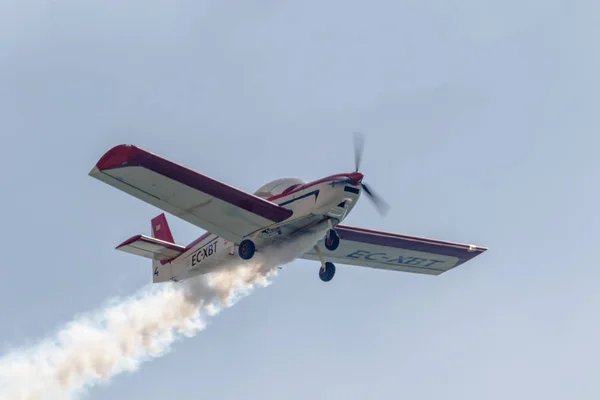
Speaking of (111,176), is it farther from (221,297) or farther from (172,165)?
(221,297)

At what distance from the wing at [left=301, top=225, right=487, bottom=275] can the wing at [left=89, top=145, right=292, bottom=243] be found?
3.90 meters

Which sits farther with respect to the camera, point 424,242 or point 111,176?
point 424,242

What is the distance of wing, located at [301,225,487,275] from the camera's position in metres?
32.6

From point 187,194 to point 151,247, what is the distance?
17.1 feet

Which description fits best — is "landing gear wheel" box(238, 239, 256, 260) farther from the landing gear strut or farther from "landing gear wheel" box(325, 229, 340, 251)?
the landing gear strut

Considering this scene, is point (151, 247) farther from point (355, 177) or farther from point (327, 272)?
point (355, 177)

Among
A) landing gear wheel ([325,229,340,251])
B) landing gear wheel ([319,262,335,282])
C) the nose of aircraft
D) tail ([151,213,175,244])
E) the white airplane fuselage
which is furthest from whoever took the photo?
tail ([151,213,175,244])

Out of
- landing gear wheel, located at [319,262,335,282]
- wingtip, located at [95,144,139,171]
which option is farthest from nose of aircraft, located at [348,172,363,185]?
wingtip, located at [95,144,139,171]

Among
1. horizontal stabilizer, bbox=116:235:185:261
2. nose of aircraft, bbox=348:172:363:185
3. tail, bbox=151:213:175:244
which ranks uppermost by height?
tail, bbox=151:213:175:244

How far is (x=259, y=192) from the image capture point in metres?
29.9

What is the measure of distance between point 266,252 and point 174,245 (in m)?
4.45

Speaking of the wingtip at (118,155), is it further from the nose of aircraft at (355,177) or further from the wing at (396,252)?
the wing at (396,252)

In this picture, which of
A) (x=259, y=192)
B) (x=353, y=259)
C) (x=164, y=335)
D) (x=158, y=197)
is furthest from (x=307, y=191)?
(x=164, y=335)

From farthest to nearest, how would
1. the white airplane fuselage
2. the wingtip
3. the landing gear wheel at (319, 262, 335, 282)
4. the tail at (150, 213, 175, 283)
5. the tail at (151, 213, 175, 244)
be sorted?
the tail at (151, 213, 175, 244) < the tail at (150, 213, 175, 283) < the landing gear wheel at (319, 262, 335, 282) < the white airplane fuselage < the wingtip
